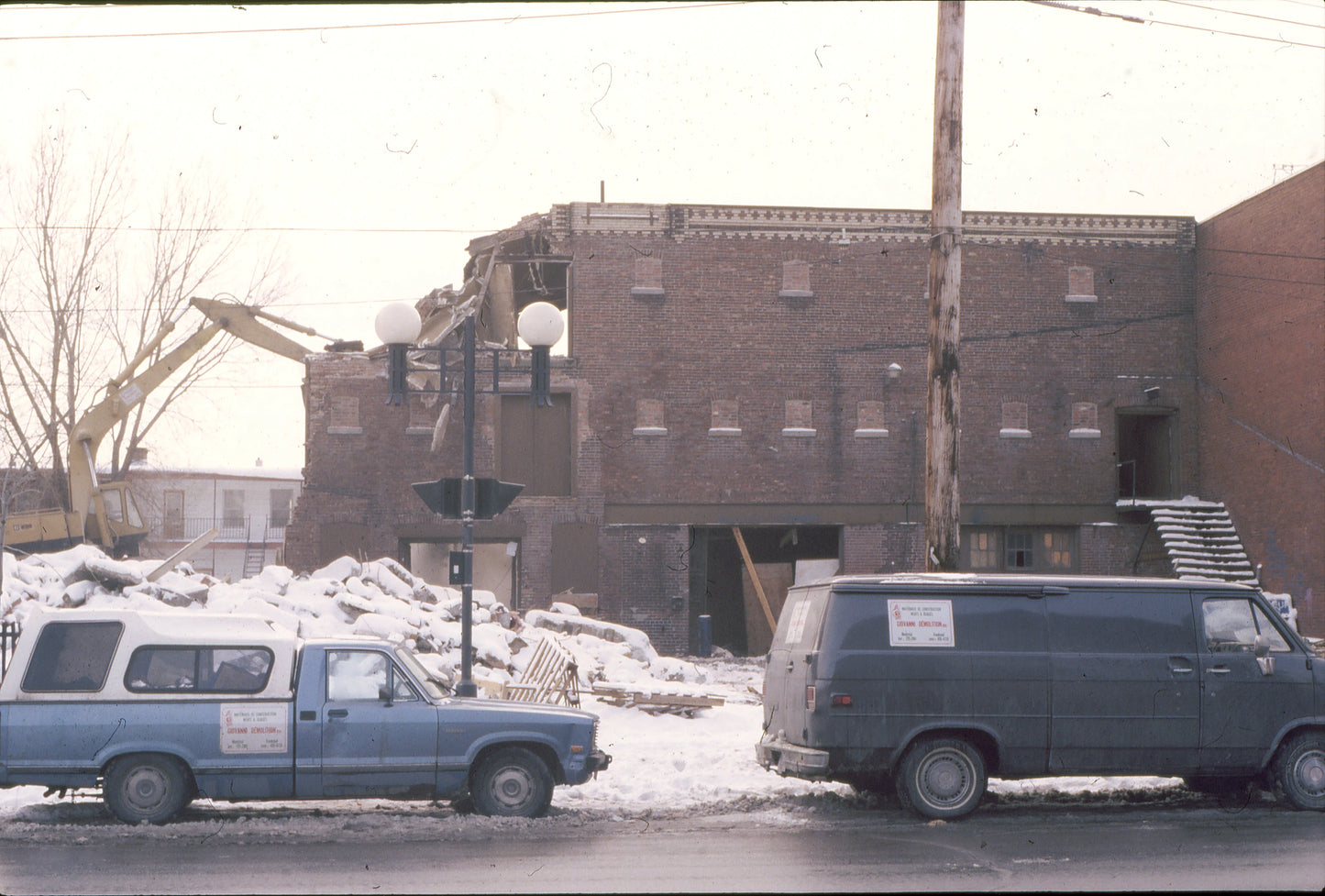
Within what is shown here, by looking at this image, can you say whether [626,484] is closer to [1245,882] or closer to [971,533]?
[971,533]

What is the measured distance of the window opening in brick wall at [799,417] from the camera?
3216 cm

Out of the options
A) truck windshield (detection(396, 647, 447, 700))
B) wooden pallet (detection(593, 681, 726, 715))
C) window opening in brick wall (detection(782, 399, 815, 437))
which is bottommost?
wooden pallet (detection(593, 681, 726, 715))

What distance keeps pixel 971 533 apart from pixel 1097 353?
594 cm

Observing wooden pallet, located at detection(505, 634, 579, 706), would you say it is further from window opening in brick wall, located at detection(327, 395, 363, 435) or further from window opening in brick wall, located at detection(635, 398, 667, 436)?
window opening in brick wall, located at detection(327, 395, 363, 435)

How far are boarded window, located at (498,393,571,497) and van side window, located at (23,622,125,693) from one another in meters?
21.2

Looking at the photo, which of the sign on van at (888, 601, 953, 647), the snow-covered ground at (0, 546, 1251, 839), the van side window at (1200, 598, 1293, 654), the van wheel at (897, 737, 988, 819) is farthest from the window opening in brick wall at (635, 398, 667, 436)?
the van wheel at (897, 737, 988, 819)

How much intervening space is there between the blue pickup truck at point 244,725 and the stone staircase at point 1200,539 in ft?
78.1

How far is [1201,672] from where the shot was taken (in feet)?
37.0

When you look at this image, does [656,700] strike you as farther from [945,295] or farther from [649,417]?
[649,417]

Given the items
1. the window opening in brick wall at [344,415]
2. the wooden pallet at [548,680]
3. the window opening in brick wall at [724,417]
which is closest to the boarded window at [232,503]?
the window opening in brick wall at [344,415]

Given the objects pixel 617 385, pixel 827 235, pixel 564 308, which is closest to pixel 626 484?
pixel 617 385

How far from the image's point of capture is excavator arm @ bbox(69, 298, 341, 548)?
108 feet

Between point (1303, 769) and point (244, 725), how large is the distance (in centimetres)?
939

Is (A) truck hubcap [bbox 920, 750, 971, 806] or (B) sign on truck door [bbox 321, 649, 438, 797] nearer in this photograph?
(B) sign on truck door [bbox 321, 649, 438, 797]
